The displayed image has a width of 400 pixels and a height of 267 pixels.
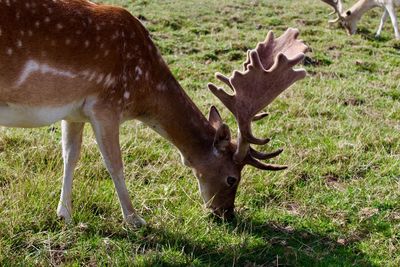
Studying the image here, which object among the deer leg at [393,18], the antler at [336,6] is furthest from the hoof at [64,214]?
the antler at [336,6]

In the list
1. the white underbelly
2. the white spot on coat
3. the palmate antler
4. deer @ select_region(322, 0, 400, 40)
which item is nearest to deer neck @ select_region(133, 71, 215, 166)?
the palmate antler

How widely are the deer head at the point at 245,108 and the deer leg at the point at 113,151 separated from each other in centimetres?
64

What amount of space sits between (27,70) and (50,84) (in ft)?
0.60

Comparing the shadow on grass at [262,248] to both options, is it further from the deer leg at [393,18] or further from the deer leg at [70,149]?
the deer leg at [393,18]

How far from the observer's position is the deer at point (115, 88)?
12.5 ft

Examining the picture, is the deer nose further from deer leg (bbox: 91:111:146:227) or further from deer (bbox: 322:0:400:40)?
deer (bbox: 322:0:400:40)

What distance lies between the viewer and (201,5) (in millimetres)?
14633

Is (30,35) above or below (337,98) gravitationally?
above

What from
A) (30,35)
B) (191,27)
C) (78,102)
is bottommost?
(191,27)

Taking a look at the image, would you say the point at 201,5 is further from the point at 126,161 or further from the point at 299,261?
the point at 299,261

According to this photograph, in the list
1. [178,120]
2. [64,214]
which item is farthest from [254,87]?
[64,214]

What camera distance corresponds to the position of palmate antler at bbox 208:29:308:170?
423 centimetres

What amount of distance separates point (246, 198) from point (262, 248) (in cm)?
79

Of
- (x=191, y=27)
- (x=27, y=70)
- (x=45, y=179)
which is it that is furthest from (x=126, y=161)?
(x=191, y=27)
